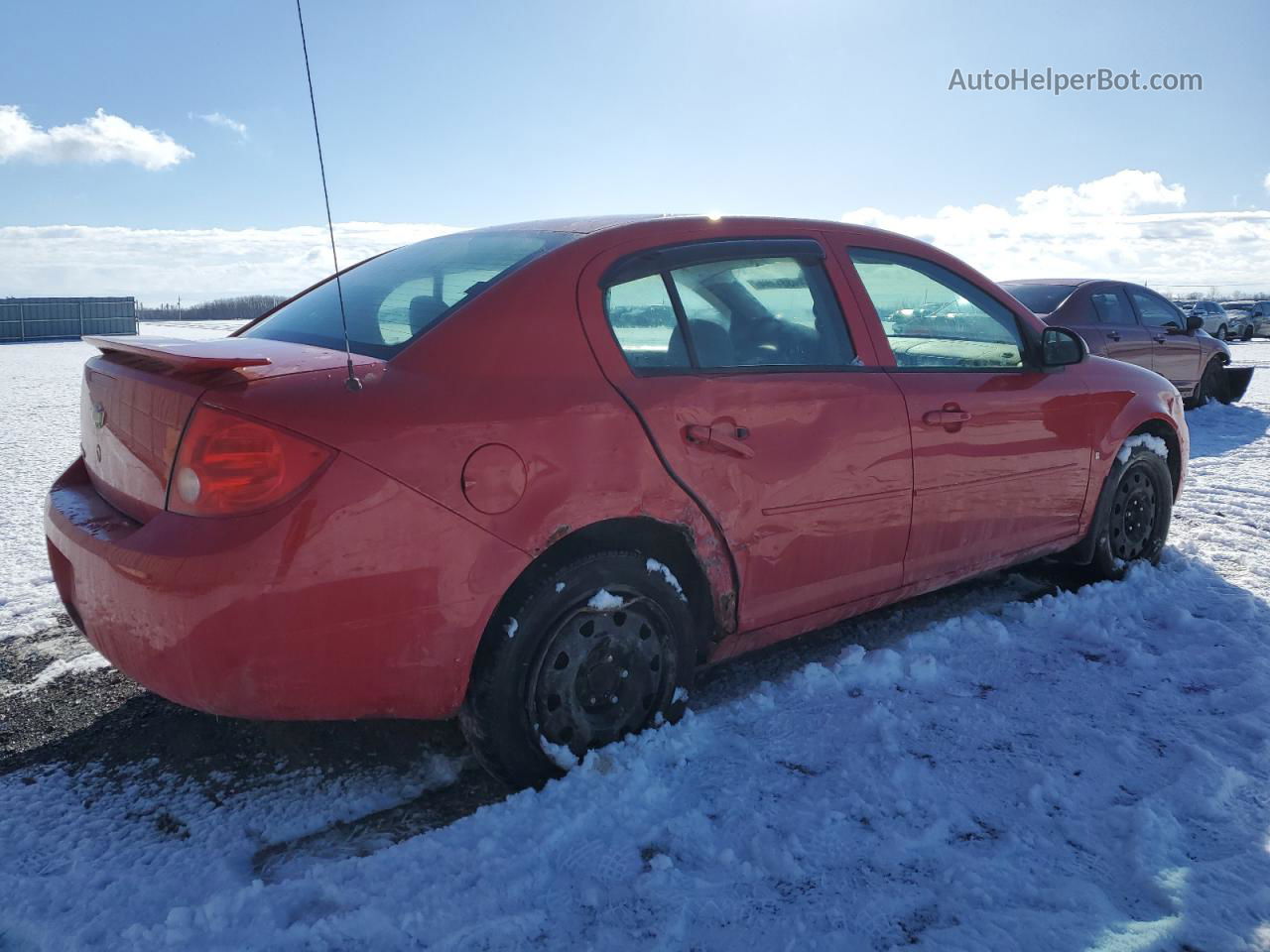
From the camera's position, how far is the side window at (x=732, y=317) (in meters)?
2.76

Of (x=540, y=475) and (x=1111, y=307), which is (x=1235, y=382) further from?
(x=540, y=475)

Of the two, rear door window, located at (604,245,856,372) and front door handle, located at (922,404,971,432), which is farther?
front door handle, located at (922,404,971,432)

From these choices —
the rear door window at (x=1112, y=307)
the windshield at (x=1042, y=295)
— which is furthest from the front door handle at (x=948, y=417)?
the rear door window at (x=1112, y=307)

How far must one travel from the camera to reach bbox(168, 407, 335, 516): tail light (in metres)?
2.13

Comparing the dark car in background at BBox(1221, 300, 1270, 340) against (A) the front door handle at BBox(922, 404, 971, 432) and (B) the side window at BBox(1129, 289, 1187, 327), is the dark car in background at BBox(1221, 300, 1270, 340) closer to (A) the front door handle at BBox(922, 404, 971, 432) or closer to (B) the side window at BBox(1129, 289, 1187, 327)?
(B) the side window at BBox(1129, 289, 1187, 327)

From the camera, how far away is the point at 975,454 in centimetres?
350

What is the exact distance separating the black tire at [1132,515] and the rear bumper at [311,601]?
3.01 metres

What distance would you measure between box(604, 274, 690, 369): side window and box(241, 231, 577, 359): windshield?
264 mm

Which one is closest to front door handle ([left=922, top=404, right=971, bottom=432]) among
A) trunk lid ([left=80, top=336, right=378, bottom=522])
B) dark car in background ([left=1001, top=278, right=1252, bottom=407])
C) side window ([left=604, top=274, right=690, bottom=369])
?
side window ([left=604, top=274, right=690, bottom=369])

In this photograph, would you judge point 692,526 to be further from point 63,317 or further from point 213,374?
point 63,317

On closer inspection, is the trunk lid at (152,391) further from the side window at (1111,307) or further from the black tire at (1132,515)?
the side window at (1111,307)

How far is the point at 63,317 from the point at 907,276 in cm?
3620

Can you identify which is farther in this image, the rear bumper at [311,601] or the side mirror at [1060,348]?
the side mirror at [1060,348]

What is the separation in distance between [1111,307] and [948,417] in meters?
7.03
